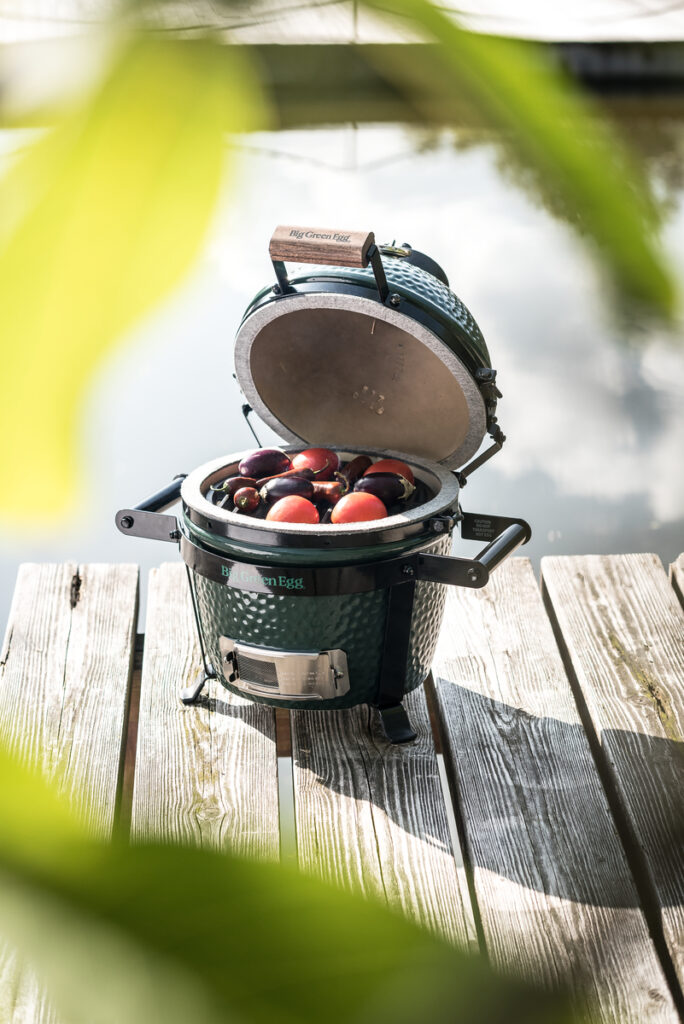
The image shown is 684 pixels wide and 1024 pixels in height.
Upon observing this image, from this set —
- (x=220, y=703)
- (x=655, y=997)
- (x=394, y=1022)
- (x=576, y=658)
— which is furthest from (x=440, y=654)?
(x=394, y=1022)

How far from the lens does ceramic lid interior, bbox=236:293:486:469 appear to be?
1.79m

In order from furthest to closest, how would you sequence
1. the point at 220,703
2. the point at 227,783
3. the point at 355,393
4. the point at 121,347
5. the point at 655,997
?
1. the point at 355,393
2. the point at 220,703
3. the point at 227,783
4. the point at 655,997
5. the point at 121,347

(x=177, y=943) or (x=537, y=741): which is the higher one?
(x=177, y=943)

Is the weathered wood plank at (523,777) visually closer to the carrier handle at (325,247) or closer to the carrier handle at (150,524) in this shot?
the carrier handle at (150,524)

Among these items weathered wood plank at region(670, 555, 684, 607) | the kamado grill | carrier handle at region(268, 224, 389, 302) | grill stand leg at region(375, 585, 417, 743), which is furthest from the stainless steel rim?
weathered wood plank at region(670, 555, 684, 607)

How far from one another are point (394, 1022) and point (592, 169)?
127 mm

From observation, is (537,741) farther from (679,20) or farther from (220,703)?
(679,20)

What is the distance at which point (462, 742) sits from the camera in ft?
5.37

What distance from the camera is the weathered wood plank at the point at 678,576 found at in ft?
6.72

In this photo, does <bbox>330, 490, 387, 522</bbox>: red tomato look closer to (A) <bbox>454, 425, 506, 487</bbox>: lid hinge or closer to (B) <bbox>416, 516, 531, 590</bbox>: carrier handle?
(B) <bbox>416, 516, 531, 590</bbox>: carrier handle

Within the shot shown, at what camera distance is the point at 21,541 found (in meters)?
0.14

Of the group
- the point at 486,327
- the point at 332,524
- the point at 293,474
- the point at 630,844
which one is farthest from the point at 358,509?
the point at 486,327

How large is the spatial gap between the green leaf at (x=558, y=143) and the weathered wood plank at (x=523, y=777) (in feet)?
3.23

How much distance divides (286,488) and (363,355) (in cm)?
38
